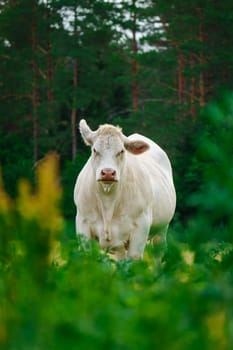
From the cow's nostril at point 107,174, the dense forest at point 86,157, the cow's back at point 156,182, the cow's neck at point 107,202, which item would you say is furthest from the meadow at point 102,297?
the cow's back at point 156,182

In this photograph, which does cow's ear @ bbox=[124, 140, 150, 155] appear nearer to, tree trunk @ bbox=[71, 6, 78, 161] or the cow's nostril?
the cow's nostril

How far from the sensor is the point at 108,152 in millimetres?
9992

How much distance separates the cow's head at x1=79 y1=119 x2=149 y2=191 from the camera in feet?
32.2

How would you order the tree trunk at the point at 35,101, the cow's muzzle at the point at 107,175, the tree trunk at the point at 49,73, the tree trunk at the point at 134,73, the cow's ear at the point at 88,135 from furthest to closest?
the tree trunk at the point at 49,73
the tree trunk at the point at 35,101
the tree trunk at the point at 134,73
the cow's ear at the point at 88,135
the cow's muzzle at the point at 107,175

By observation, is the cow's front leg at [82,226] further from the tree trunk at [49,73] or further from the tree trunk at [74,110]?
the tree trunk at [49,73]

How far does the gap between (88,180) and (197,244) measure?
7490 mm

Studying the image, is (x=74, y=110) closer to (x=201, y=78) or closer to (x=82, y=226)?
(x=201, y=78)

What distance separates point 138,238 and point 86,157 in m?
28.9

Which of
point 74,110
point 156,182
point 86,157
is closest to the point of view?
point 156,182

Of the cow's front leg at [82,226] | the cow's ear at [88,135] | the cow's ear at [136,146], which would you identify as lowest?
the cow's front leg at [82,226]

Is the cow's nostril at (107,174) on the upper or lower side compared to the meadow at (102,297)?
lower

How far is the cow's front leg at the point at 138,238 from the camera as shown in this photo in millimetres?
10141

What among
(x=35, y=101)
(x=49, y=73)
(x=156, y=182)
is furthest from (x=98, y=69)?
(x=156, y=182)

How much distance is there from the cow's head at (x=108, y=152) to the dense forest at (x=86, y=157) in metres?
1.02
